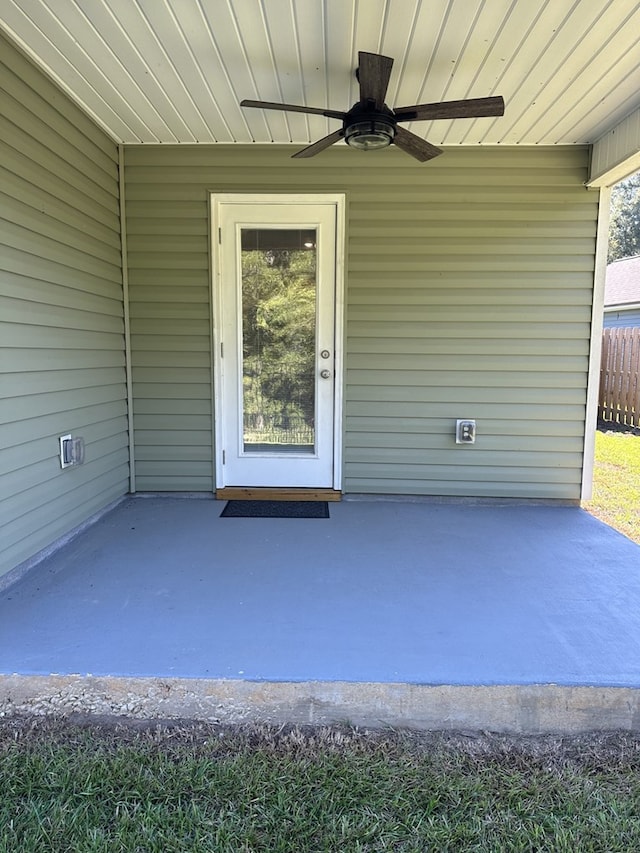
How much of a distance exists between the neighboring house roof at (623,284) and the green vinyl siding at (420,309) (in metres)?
7.21

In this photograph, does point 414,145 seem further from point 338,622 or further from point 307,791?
point 307,791

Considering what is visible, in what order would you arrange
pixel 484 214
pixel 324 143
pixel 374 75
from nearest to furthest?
1. pixel 374 75
2. pixel 324 143
3. pixel 484 214

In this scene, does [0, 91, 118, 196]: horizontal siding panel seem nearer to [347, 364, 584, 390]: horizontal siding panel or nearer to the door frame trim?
the door frame trim

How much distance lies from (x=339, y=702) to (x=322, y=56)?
2.73 meters

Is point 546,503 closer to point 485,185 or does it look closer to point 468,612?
point 468,612

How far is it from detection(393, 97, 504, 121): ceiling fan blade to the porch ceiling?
0.29m

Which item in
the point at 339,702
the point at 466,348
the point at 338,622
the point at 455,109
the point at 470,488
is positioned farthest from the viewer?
the point at 470,488

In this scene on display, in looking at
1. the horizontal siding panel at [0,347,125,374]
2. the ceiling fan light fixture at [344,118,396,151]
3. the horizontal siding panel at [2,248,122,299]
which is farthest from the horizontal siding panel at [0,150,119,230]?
the ceiling fan light fixture at [344,118,396,151]

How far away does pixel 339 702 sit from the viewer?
5.65ft

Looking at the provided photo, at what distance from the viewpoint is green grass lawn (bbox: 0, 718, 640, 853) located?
1309 millimetres

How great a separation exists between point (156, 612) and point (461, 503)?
2.29 metres

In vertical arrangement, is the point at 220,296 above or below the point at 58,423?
above

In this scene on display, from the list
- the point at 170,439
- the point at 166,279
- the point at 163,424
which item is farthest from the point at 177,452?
the point at 166,279

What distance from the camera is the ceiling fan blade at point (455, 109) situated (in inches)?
91.8
